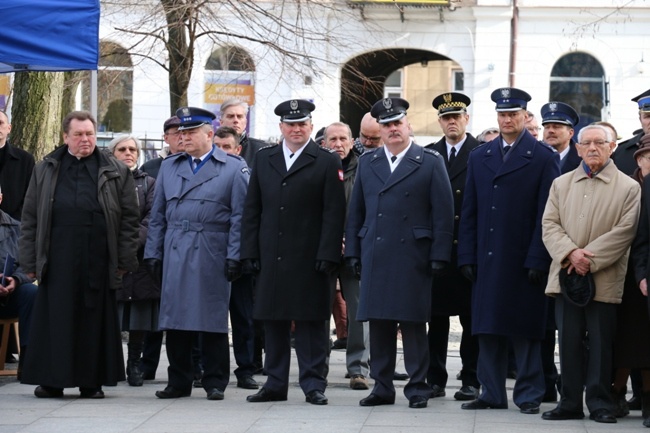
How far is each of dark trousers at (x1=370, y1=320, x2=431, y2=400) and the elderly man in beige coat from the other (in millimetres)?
984

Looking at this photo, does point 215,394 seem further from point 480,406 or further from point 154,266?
point 480,406

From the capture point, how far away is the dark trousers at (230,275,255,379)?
36.6 feet

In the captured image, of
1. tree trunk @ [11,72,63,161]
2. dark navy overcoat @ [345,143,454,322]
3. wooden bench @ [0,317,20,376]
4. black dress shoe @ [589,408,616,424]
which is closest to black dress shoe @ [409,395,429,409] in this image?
dark navy overcoat @ [345,143,454,322]

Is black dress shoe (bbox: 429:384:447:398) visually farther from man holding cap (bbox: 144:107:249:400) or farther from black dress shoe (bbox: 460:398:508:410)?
man holding cap (bbox: 144:107:249:400)

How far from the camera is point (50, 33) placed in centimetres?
1063

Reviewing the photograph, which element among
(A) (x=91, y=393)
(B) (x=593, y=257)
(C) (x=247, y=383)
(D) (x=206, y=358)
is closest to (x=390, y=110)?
(B) (x=593, y=257)

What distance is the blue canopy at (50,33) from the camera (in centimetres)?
1040

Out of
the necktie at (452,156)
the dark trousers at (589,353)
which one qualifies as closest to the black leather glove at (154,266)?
the necktie at (452,156)

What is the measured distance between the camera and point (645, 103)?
10.0m

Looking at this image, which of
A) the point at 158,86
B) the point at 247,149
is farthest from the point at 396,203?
the point at 158,86

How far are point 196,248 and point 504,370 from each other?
2.39 metres

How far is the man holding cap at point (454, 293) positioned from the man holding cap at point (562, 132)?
0.59 metres

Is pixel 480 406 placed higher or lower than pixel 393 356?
lower

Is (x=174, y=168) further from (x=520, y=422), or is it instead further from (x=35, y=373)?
(x=520, y=422)
